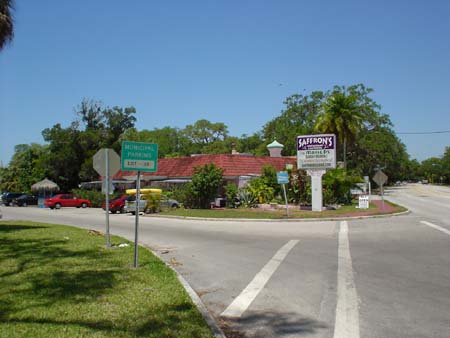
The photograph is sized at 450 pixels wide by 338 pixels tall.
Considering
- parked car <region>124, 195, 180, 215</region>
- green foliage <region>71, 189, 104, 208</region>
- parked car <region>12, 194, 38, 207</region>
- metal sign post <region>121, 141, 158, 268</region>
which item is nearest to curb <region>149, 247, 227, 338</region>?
metal sign post <region>121, 141, 158, 268</region>

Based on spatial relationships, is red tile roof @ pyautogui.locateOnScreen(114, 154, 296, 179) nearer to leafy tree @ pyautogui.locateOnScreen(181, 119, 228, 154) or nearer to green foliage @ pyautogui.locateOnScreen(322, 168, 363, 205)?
green foliage @ pyautogui.locateOnScreen(322, 168, 363, 205)

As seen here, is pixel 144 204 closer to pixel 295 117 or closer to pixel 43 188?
pixel 43 188

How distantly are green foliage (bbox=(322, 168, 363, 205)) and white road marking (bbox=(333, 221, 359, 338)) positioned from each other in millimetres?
21419

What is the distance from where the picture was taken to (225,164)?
3619 cm

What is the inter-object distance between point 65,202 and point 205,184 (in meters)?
19.9

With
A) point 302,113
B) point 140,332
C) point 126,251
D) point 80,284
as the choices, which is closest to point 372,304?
point 140,332

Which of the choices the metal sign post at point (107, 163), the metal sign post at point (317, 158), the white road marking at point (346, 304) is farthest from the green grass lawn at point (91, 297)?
the metal sign post at point (317, 158)

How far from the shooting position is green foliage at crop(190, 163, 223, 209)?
31781mm

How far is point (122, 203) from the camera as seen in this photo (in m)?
33.6

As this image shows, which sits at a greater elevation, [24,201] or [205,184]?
[205,184]

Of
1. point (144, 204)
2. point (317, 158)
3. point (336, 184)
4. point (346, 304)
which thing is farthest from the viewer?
point (336, 184)

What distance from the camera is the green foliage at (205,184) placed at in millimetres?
31781

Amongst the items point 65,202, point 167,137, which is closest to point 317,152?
point 65,202

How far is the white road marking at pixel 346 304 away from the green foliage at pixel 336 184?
70.3ft
